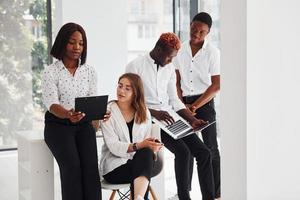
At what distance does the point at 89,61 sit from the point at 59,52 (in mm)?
1849

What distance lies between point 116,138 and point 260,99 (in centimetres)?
135

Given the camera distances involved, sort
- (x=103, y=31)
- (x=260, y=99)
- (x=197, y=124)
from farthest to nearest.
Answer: (x=103, y=31) → (x=197, y=124) → (x=260, y=99)

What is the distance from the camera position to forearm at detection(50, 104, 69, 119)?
2.82m

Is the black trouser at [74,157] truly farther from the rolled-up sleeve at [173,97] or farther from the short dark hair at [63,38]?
the rolled-up sleeve at [173,97]

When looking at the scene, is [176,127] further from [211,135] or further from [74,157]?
[74,157]

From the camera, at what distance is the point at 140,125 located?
3.08 metres

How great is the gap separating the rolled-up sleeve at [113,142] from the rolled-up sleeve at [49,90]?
0.36m

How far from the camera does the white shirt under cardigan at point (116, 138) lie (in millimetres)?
2949

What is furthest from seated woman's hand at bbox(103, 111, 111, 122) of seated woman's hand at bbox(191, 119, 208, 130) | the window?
the window

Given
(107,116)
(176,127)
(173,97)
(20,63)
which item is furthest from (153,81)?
(20,63)

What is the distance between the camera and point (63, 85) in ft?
9.73

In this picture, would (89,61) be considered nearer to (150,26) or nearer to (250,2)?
(150,26)

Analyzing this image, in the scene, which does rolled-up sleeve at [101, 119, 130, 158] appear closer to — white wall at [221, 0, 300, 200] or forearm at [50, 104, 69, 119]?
forearm at [50, 104, 69, 119]

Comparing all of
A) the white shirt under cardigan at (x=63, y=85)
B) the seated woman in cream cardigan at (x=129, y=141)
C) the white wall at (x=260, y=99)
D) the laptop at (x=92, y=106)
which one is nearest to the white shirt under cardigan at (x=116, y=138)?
the seated woman in cream cardigan at (x=129, y=141)
